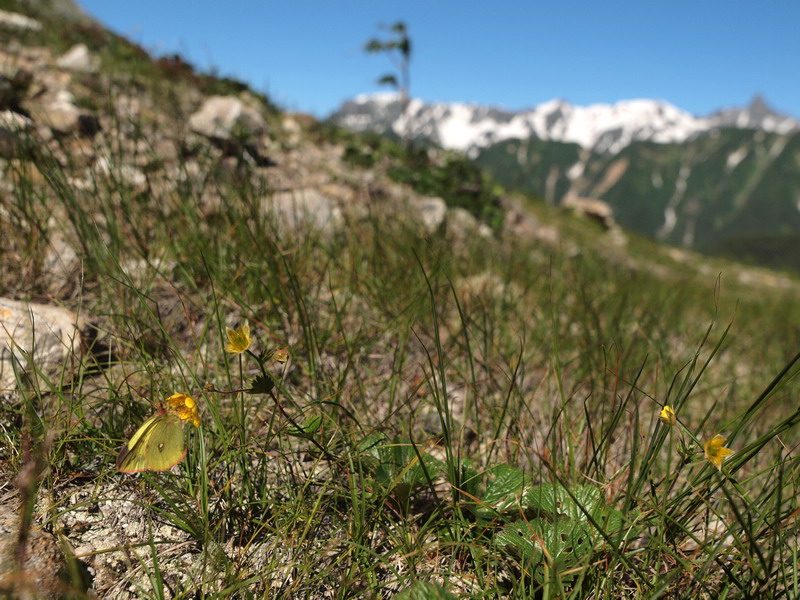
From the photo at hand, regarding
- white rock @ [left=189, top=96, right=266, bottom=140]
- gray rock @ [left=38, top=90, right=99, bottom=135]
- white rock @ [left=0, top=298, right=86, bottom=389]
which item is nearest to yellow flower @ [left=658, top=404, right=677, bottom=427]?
white rock @ [left=0, top=298, right=86, bottom=389]

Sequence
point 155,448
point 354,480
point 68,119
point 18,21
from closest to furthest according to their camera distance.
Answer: point 155,448 < point 354,480 < point 68,119 < point 18,21

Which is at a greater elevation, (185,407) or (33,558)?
(185,407)

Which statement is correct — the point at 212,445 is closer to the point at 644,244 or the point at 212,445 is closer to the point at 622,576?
the point at 622,576

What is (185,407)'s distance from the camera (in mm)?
1045

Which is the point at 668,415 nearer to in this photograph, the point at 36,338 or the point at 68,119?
the point at 36,338

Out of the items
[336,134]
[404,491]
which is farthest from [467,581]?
[336,134]

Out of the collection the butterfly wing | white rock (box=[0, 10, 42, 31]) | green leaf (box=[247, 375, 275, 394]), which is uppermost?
white rock (box=[0, 10, 42, 31])

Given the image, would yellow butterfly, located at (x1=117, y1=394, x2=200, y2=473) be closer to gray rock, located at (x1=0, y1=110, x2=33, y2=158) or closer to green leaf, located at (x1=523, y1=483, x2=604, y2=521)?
green leaf, located at (x1=523, y1=483, x2=604, y2=521)

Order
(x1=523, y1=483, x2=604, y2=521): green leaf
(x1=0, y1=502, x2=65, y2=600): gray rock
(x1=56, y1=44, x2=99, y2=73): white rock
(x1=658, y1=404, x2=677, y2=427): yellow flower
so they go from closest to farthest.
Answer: (x1=0, y1=502, x2=65, y2=600): gray rock, (x1=658, y1=404, x2=677, y2=427): yellow flower, (x1=523, y1=483, x2=604, y2=521): green leaf, (x1=56, y1=44, x2=99, y2=73): white rock

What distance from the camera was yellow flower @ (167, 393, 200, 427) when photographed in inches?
39.5

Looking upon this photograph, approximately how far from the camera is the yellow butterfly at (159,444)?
99 centimetres

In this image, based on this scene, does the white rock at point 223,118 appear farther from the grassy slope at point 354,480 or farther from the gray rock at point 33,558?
the gray rock at point 33,558

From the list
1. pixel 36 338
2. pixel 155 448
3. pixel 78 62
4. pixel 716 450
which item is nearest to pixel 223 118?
pixel 78 62

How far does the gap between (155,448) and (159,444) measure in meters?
0.01
